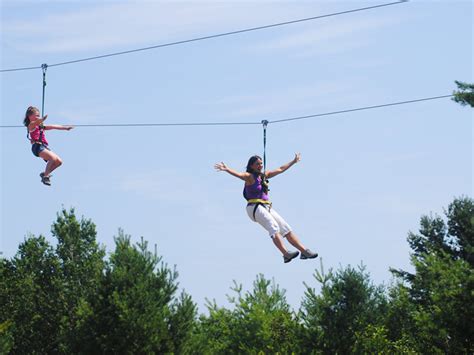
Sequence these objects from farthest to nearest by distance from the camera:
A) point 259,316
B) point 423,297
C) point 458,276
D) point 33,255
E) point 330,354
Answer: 1. point 33,255
2. point 423,297
3. point 259,316
4. point 330,354
5. point 458,276

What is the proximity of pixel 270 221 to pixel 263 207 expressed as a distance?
0.35m

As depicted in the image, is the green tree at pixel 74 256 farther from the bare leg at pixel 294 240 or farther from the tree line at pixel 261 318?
the bare leg at pixel 294 240

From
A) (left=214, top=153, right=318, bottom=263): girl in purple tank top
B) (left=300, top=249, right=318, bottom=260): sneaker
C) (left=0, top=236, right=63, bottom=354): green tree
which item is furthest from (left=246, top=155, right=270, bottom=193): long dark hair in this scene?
(left=0, top=236, right=63, bottom=354): green tree

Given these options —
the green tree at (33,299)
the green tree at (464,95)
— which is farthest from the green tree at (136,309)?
the green tree at (33,299)

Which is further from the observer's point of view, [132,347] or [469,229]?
[469,229]

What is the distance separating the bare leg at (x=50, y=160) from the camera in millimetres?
17906

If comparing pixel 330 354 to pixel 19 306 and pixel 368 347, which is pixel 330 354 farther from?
pixel 19 306

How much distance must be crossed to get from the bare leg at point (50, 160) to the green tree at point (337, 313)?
1511cm

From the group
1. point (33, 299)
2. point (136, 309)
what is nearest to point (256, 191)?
point (136, 309)

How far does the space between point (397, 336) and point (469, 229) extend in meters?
10.7

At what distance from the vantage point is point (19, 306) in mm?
49812

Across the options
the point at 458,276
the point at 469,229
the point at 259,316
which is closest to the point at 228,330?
the point at 259,316

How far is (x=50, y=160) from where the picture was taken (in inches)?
706

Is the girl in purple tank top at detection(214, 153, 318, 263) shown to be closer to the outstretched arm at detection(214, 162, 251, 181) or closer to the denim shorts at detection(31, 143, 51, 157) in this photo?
the outstretched arm at detection(214, 162, 251, 181)
